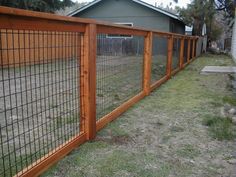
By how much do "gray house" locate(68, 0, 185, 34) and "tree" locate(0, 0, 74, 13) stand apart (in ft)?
9.82

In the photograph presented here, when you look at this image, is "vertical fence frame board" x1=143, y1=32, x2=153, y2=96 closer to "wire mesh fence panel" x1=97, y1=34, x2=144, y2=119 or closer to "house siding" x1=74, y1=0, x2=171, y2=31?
"wire mesh fence panel" x1=97, y1=34, x2=144, y2=119

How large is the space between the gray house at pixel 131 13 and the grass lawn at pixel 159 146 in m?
13.4

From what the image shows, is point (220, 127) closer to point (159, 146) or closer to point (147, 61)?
point (159, 146)

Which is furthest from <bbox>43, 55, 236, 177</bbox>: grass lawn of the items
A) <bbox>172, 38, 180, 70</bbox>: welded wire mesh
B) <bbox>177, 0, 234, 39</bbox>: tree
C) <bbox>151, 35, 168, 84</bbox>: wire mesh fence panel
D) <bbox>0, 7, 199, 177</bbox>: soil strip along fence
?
<bbox>177, 0, 234, 39</bbox>: tree

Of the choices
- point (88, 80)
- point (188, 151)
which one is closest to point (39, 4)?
point (88, 80)

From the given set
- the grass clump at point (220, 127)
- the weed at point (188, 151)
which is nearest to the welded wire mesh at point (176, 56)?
the grass clump at point (220, 127)

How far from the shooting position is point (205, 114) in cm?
464

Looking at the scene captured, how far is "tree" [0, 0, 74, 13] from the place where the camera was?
12797 mm

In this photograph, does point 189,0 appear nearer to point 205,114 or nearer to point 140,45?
point 140,45

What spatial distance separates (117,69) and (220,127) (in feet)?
6.00

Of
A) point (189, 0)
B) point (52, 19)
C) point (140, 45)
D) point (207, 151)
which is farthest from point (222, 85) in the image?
point (189, 0)

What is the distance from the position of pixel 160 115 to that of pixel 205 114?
0.69 metres

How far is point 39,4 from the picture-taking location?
45.3 feet

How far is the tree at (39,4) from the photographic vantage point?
12.8 metres
